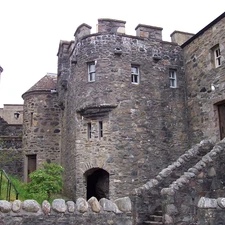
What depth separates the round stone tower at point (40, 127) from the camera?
20.8m

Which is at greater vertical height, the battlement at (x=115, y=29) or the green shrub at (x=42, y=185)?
the battlement at (x=115, y=29)

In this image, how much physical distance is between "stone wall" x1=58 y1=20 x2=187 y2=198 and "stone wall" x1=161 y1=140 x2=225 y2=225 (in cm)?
471

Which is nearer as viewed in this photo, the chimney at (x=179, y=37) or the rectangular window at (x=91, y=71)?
the rectangular window at (x=91, y=71)

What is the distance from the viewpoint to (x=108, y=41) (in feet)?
56.6

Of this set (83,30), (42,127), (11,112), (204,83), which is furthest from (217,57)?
(11,112)

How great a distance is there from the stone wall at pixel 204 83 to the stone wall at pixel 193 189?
11.2 ft

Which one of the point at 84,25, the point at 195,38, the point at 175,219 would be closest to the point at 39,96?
the point at 84,25

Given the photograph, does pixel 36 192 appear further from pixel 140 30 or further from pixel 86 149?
pixel 140 30

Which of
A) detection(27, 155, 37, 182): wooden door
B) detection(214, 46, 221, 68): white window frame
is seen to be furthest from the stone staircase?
detection(27, 155, 37, 182): wooden door

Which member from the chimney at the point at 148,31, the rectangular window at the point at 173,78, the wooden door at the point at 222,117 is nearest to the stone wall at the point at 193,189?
the wooden door at the point at 222,117

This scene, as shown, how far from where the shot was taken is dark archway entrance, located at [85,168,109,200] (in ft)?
55.5

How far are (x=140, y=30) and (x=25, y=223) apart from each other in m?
12.4

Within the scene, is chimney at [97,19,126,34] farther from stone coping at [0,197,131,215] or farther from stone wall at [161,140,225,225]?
stone coping at [0,197,131,215]

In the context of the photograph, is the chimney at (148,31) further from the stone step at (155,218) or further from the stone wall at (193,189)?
the stone step at (155,218)
